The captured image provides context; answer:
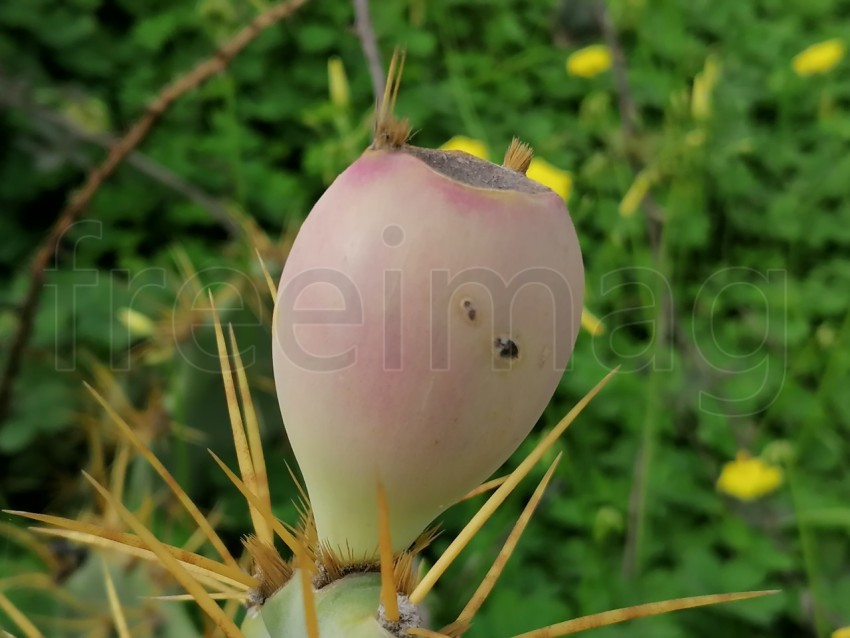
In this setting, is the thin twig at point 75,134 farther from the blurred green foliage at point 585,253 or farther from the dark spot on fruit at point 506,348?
the dark spot on fruit at point 506,348

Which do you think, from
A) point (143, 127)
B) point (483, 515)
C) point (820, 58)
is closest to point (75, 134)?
point (143, 127)

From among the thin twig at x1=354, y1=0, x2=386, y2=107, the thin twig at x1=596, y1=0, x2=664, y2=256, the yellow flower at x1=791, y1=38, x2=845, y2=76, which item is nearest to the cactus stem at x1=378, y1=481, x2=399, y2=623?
the thin twig at x1=354, y1=0, x2=386, y2=107

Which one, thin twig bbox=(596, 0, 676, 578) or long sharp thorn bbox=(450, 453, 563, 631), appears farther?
thin twig bbox=(596, 0, 676, 578)

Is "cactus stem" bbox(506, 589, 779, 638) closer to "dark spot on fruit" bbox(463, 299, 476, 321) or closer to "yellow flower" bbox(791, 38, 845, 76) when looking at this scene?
"dark spot on fruit" bbox(463, 299, 476, 321)

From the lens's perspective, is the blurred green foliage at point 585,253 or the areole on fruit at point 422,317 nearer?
the areole on fruit at point 422,317

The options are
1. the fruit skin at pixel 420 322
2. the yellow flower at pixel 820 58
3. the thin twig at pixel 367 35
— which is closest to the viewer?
the fruit skin at pixel 420 322

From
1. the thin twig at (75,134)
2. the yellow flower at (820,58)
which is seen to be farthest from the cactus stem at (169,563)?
the yellow flower at (820,58)

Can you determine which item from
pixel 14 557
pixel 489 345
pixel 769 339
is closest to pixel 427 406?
pixel 489 345
